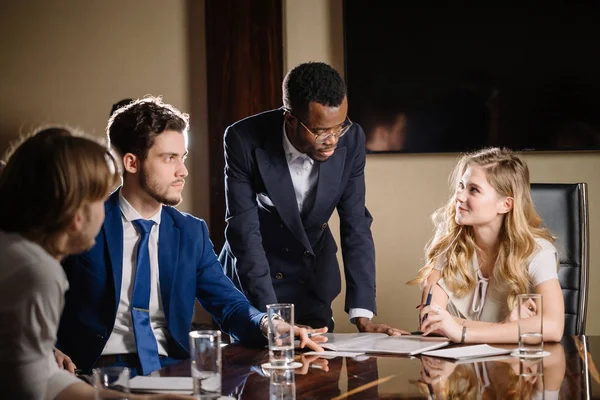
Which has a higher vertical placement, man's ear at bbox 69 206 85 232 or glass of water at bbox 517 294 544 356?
man's ear at bbox 69 206 85 232

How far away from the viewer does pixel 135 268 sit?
214 cm

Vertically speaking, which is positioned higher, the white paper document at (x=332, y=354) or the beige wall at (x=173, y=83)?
the beige wall at (x=173, y=83)

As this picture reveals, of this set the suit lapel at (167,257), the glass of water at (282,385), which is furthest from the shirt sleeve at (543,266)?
the suit lapel at (167,257)

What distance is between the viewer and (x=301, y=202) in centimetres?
262

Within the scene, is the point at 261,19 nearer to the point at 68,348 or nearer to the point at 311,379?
the point at 68,348

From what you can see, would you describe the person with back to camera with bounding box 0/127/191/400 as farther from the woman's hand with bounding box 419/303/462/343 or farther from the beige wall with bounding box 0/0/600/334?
the beige wall with bounding box 0/0/600/334

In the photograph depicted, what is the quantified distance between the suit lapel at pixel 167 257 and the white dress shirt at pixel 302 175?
51cm

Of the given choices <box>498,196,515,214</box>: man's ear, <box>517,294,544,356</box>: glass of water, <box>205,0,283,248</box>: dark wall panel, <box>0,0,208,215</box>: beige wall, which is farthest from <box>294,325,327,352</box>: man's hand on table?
<box>0,0,208,215</box>: beige wall

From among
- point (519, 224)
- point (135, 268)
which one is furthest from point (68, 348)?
point (519, 224)

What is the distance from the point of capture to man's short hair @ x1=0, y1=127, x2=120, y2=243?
1319mm

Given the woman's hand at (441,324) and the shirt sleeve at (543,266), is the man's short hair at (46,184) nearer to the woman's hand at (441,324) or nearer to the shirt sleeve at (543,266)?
the woman's hand at (441,324)

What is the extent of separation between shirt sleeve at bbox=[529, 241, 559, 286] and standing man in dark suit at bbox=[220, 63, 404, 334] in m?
0.50

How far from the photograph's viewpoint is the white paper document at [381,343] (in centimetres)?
194

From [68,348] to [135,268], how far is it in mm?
273
